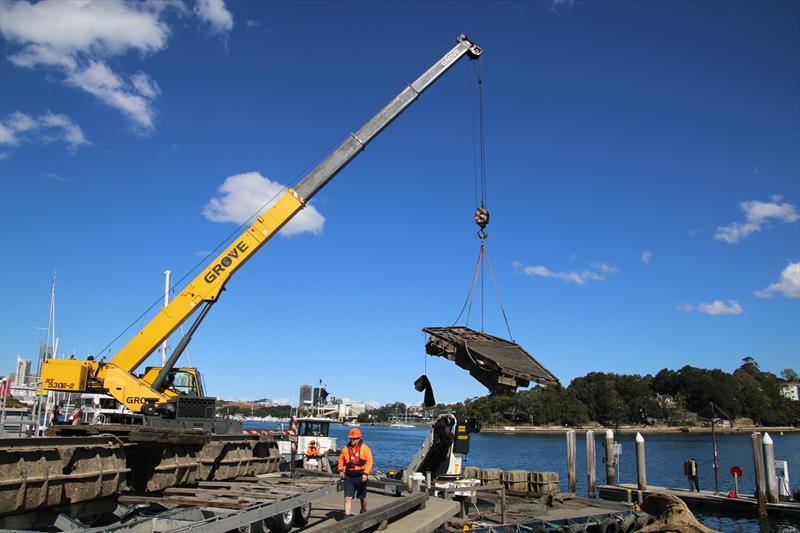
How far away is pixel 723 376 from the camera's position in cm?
16825

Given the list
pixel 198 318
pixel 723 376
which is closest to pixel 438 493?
pixel 198 318

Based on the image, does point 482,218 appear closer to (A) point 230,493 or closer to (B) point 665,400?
(A) point 230,493

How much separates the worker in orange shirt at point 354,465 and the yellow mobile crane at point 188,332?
5.14 meters

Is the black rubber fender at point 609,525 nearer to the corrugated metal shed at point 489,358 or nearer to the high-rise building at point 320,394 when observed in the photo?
the corrugated metal shed at point 489,358

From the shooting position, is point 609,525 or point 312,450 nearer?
point 609,525

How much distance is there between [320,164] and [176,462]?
12.3m

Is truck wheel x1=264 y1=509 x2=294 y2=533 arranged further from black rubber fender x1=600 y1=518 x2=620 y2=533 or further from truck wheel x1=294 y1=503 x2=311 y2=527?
black rubber fender x1=600 y1=518 x2=620 y2=533

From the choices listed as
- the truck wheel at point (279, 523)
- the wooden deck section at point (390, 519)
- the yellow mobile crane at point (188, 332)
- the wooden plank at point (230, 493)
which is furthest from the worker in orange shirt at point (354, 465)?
the yellow mobile crane at point (188, 332)

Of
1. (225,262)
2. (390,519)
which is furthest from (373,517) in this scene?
(225,262)

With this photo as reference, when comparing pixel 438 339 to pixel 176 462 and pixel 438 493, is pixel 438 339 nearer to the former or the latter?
pixel 438 493

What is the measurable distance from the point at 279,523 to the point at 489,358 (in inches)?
302

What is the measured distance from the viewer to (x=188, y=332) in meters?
19.2

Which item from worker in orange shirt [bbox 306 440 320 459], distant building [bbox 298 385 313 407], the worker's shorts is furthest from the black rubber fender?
distant building [bbox 298 385 313 407]

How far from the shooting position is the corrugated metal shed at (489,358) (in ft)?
54.6
